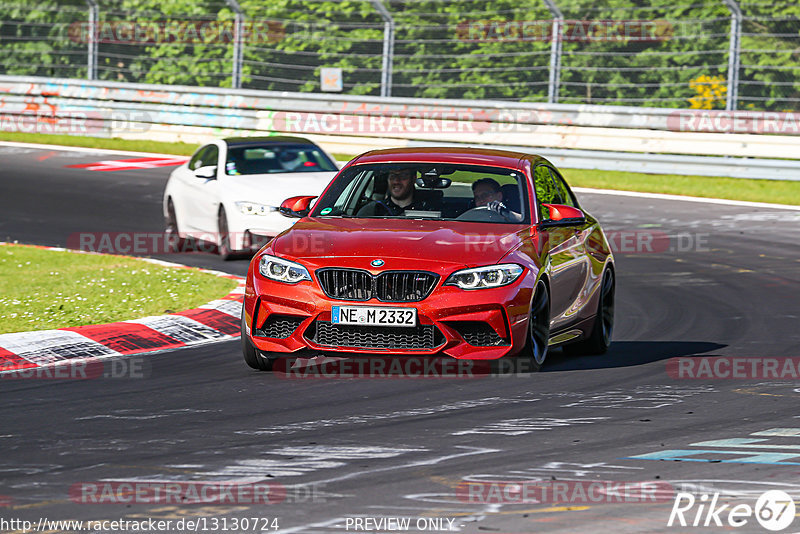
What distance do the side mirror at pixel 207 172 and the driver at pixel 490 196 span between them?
7.01 m

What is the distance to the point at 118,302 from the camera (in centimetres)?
1207

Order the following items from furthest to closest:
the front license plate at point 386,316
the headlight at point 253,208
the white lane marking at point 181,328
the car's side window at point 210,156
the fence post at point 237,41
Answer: the fence post at point 237,41
the car's side window at point 210,156
the headlight at point 253,208
the white lane marking at point 181,328
the front license plate at point 386,316

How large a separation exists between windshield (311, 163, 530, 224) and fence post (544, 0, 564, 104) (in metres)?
14.7

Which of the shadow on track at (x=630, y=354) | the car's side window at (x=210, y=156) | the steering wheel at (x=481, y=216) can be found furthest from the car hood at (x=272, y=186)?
the steering wheel at (x=481, y=216)

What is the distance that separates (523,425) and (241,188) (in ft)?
29.3

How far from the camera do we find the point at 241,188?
16.1 meters

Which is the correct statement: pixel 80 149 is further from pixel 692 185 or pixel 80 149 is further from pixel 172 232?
pixel 692 185

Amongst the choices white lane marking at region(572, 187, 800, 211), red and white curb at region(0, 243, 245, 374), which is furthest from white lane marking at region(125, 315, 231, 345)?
white lane marking at region(572, 187, 800, 211)

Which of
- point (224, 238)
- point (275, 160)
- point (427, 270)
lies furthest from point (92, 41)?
point (427, 270)

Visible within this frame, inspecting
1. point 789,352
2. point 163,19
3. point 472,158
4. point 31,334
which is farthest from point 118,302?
point 163,19

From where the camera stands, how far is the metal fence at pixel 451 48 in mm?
23578

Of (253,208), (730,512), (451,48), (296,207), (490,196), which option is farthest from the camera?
(451,48)

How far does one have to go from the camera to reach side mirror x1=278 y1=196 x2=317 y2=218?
406 inches

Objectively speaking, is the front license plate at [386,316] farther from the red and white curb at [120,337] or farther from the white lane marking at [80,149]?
the white lane marking at [80,149]
